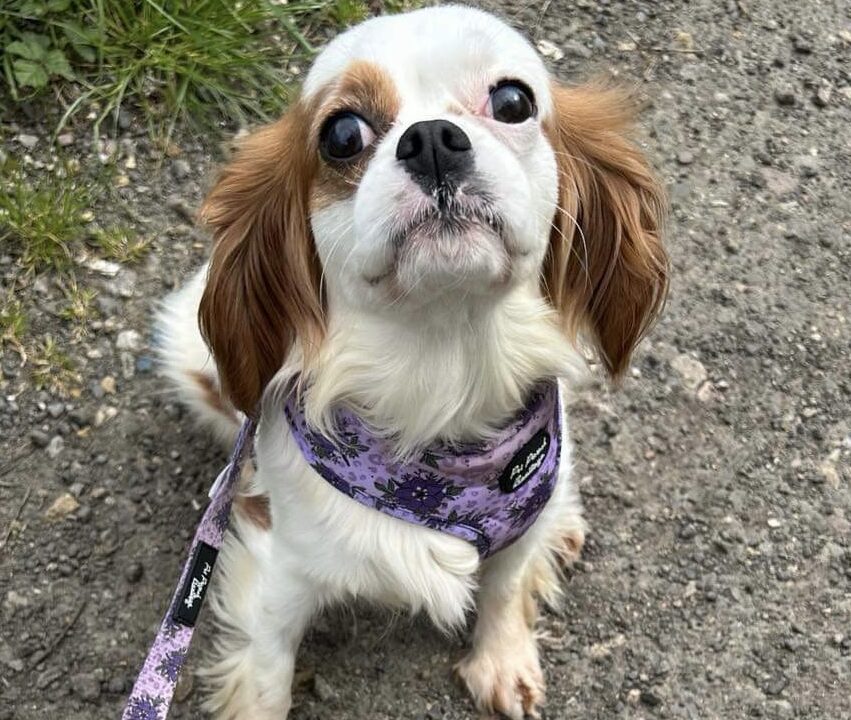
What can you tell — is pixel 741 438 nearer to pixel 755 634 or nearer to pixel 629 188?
pixel 755 634

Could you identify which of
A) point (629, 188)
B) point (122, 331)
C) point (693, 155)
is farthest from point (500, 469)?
point (693, 155)

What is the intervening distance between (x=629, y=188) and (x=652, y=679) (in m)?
1.17

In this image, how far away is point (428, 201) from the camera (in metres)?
1.54

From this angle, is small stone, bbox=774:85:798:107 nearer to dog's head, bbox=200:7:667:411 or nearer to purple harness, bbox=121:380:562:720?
dog's head, bbox=200:7:667:411

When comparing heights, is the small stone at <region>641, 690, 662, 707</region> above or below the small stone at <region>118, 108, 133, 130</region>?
below

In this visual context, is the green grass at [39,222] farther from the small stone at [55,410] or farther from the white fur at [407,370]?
the white fur at [407,370]

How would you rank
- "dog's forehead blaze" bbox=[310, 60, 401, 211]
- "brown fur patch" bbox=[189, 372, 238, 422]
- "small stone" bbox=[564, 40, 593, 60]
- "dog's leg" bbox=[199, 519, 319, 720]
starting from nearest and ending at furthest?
"dog's forehead blaze" bbox=[310, 60, 401, 211] < "dog's leg" bbox=[199, 519, 319, 720] < "brown fur patch" bbox=[189, 372, 238, 422] < "small stone" bbox=[564, 40, 593, 60]

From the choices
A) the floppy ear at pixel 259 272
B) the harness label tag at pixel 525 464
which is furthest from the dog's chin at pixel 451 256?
the harness label tag at pixel 525 464

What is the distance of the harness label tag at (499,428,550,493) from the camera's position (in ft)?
6.42

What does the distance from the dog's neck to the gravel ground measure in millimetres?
841

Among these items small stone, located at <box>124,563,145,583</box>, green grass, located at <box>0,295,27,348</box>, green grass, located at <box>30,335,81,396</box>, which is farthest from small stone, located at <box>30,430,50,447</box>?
small stone, located at <box>124,563,145,583</box>

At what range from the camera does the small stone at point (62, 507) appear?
8.48ft

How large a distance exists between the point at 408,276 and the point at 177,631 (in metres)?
0.87

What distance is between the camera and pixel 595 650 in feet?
8.26
